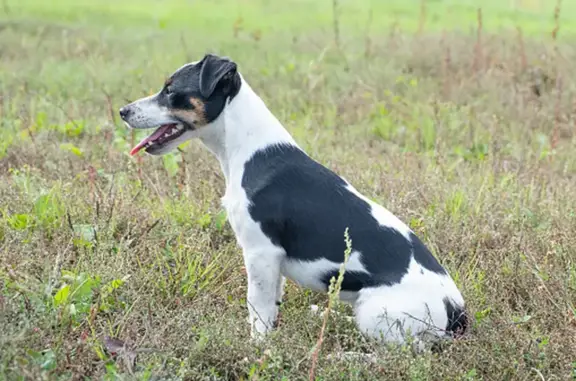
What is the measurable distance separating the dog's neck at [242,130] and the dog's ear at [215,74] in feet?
0.41

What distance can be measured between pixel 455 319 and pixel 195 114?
1614 millimetres

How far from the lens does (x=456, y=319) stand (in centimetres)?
382

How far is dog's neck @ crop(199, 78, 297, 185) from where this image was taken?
4.02m

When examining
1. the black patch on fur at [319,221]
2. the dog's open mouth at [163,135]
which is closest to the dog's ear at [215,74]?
the dog's open mouth at [163,135]

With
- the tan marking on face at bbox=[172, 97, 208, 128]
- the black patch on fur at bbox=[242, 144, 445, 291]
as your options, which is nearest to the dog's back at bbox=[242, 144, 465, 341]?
the black patch on fur at bbox=[242, 144, 445, 291]

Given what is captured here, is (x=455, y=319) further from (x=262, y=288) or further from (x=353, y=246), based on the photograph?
(x=262, y=288)

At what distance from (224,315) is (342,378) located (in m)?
0.84

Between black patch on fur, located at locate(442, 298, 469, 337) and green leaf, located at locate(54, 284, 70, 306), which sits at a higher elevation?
green leaf, located at locate(54, 284, 70, 306)

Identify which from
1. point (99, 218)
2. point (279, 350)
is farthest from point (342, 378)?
point (99, 218)

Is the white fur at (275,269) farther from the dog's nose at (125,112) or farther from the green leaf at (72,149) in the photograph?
the green leaf at (72,149)

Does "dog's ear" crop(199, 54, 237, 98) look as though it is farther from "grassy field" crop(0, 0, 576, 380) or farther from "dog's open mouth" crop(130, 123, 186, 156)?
"grassy field" crop(0, 0, 576, 380)

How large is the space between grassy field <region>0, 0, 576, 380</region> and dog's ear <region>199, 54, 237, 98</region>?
1.06 meters

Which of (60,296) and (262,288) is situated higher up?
(60,296)

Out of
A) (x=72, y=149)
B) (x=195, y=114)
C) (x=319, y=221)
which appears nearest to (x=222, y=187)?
(x=72, y=149)
